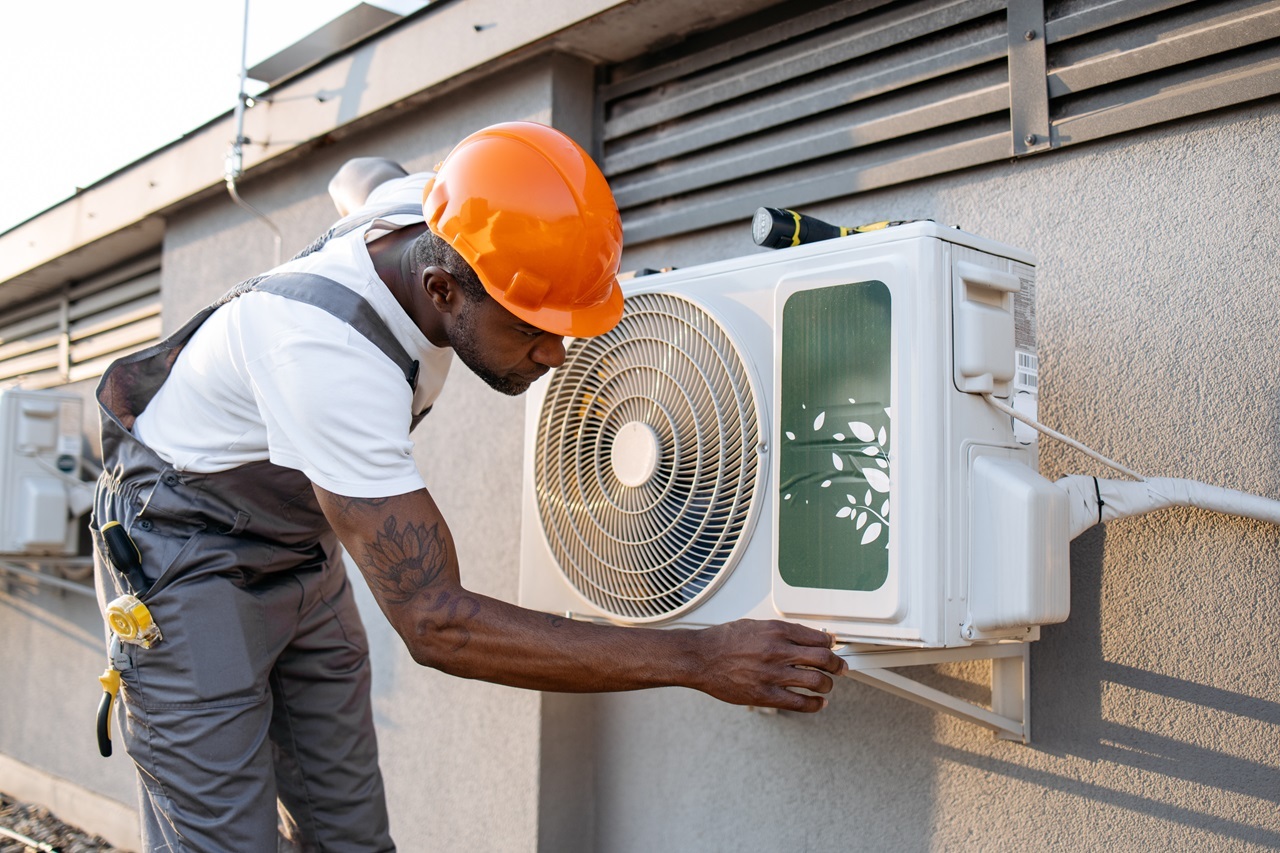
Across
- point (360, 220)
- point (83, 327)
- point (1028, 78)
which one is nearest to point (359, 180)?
point (360, 220)

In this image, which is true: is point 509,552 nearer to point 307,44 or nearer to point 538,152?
point 538,152

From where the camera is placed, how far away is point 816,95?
2.47 metres

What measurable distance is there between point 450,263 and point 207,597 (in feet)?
2.52

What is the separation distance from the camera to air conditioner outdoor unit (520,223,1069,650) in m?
1.61

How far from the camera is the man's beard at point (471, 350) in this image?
1.79 m

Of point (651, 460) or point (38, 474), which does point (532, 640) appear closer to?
point (651, 460)

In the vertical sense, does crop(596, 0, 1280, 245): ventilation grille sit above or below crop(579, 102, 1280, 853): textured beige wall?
above

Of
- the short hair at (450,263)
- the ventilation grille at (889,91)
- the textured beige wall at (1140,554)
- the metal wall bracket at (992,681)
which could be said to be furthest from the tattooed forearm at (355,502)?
the ventilation grille at (889,91)

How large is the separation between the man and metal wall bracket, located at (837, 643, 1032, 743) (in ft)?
0.73

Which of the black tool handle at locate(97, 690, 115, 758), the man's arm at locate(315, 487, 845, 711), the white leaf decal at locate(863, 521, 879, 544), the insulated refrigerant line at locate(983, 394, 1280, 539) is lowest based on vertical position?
the black tool handle at locate(97, 690, 115, 758)

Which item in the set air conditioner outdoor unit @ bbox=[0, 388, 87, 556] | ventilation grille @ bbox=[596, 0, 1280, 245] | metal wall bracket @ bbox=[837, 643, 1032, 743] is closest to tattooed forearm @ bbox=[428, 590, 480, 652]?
metal wall bracket @ bbox=[837, 643, 1032, 743]

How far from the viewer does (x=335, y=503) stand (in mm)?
1625

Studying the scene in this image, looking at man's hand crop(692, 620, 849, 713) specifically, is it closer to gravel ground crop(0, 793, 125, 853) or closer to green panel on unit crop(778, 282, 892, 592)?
green panel on unit crop(778, 282, 892, 592)

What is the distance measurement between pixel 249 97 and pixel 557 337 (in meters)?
2.94
